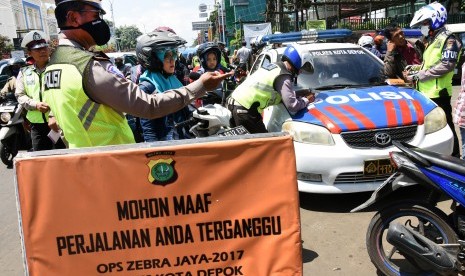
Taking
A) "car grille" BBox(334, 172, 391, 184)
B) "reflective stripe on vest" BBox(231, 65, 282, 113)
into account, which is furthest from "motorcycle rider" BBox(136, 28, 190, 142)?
"car grille" BBox(334, 172, 391, 184)

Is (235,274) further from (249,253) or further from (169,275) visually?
(169,275)

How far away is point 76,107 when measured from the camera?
2.20m

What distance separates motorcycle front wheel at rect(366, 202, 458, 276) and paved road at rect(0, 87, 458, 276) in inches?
7.4

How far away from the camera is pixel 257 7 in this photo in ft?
179

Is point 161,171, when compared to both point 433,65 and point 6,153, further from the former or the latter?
point 6,153

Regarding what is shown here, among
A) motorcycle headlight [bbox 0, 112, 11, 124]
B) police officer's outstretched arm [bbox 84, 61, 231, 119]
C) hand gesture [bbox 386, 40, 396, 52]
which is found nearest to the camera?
police officer's outstretched arm [bbox 84, 61, 231, 119]

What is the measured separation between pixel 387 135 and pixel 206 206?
267 centimetres

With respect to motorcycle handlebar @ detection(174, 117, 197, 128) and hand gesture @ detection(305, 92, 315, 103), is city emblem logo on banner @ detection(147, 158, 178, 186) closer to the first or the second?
motorcycle handlebar @ detection(174, 117, 197, 128)

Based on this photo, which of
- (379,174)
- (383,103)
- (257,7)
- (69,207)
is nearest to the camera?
(69,207)

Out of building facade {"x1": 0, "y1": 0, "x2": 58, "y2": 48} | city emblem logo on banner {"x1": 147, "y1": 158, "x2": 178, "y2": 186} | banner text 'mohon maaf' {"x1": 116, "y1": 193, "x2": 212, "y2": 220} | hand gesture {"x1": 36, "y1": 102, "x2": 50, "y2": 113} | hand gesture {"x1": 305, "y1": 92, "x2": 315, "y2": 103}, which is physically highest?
building facade {"x1": 0, "y1": 0, "x2": 58, "y2": 48}

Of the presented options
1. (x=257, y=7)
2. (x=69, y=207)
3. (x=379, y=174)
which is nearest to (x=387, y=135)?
(x=379, y=174)

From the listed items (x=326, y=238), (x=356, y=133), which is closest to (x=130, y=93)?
(x=326, y=238)

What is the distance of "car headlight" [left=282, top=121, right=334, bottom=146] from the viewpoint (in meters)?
4.21

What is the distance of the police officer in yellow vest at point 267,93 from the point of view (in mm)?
4469
